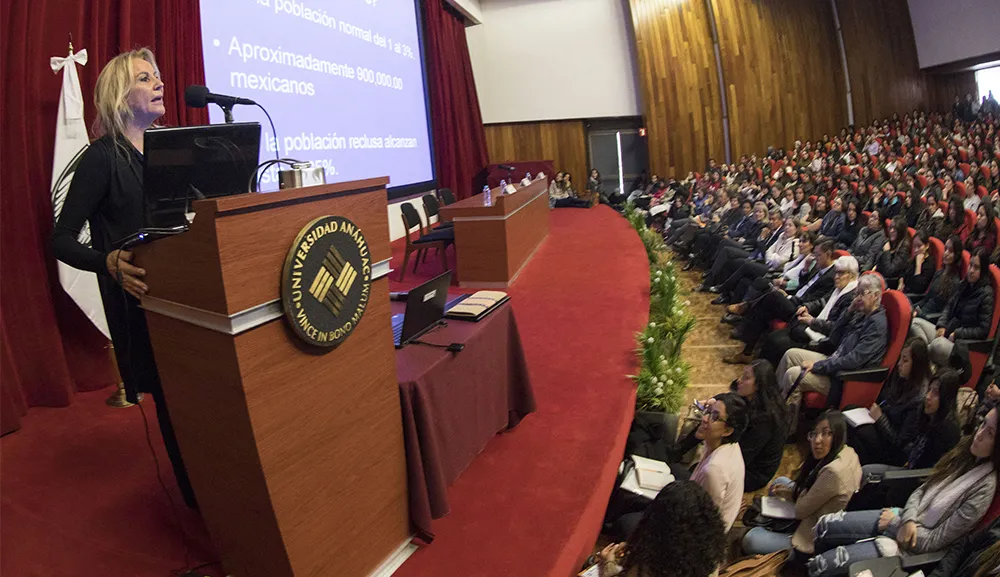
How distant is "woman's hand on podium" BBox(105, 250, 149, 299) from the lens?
56.7 inches

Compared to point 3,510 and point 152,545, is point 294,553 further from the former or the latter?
point 3,510

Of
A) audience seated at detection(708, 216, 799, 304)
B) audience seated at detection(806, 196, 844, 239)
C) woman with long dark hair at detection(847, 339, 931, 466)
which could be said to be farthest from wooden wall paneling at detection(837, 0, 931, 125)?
woman with long dark hair at detection(847, 339, 931, 466)

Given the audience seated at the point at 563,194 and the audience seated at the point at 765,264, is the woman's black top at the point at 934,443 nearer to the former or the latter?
the audience seated at the point at 765,264

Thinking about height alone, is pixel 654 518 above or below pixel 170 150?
below

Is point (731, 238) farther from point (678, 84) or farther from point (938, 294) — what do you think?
point (678, 84)

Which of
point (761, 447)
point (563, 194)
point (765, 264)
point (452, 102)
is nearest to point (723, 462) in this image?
point (761, 447)

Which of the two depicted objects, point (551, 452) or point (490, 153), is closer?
point (551, 452)

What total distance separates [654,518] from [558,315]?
9.64 feet

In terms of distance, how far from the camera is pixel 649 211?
10.6 meters

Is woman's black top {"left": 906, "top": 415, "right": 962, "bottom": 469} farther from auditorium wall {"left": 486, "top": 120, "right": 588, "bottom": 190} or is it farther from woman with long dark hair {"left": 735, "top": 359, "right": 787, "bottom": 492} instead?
auditorium wall {"left": 486, "top": 120, "right": 588, "bottom": 190}

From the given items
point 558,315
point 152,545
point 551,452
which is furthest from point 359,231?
point 558,315

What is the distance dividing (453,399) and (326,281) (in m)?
0.75

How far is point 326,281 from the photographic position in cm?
143

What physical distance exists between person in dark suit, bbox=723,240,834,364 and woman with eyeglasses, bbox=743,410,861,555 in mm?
2028
